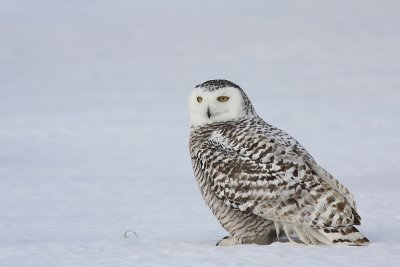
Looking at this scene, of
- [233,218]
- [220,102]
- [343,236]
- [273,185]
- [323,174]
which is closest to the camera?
[343,236]

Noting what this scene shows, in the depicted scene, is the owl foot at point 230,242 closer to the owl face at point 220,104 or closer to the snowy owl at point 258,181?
the snowy owl at point 258,181

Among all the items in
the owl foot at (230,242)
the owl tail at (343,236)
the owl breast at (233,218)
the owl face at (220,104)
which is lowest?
the owl tail at (343,236)

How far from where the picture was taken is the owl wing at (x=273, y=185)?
6250 mm

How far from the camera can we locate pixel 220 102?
7055 millimetres

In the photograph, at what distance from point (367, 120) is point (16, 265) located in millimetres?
8555

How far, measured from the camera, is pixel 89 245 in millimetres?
6875

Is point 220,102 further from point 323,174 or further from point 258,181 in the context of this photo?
point 323,174

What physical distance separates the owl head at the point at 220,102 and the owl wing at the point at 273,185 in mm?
350

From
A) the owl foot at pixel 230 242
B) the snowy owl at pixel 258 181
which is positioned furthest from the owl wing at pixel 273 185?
the owl foot at pixel 230 242

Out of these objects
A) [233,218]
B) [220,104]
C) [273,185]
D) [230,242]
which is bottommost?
[230,242]

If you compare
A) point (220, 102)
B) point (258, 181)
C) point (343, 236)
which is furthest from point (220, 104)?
point (343, 236)

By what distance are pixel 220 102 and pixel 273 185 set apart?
3.05 feet

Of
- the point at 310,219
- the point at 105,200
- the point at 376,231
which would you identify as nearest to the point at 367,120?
the point at 105,200

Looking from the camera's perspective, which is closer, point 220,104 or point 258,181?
point 258,181
